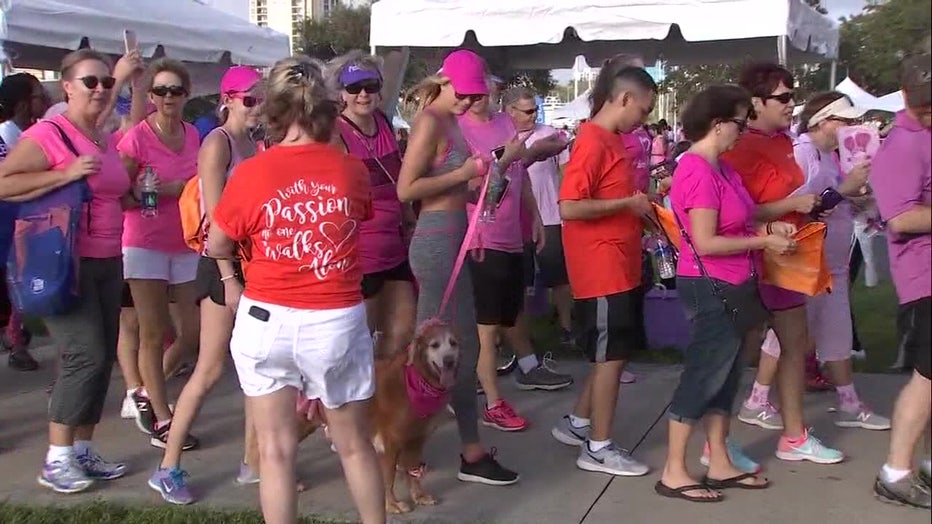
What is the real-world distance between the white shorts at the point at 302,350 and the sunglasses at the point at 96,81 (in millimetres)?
1557

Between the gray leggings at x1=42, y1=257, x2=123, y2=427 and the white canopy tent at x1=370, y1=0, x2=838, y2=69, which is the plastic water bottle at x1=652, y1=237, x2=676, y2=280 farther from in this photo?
the white canopy tent at x1=370, y1=0, x2=838, y2=69

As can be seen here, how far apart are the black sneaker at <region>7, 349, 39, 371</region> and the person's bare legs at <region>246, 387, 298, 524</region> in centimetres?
419

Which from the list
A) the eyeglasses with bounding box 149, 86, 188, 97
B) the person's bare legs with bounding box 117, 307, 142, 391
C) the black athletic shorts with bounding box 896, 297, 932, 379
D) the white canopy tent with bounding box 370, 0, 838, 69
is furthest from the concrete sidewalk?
the white canopy tent with bounding box 370, 0, 838, 69

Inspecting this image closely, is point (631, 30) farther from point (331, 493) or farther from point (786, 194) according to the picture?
point (331, 493)

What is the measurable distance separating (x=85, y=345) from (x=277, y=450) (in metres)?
1.47

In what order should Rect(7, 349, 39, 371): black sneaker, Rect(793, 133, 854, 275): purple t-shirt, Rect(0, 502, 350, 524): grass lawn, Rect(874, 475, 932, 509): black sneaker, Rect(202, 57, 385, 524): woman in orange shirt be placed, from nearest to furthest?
Rect(202, 57, 385, 524): woman in orange shirt
Rect(874, 475, 932, 509): black sneaker
Rect(0, 502, 350, 524): grass lawn
Rect(793, 133, 854, 275): purple t-shirt
Rect(7, 349, 39, 371): black sneaker

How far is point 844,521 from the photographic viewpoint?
3.98 m

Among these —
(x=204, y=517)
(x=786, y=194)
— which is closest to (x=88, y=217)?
(x=204, y=517)

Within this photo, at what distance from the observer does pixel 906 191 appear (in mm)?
2711

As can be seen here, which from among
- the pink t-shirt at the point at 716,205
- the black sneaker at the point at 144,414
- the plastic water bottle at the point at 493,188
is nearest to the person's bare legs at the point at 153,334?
the black sneaker at the point at 144,414

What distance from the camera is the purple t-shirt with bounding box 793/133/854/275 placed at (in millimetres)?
5160

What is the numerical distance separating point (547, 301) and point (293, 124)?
5518mm

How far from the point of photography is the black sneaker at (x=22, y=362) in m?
6.82

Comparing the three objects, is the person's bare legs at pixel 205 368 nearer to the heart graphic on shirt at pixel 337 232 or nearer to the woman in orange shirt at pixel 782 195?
the heart graphic on shirt at pixel 337 232
